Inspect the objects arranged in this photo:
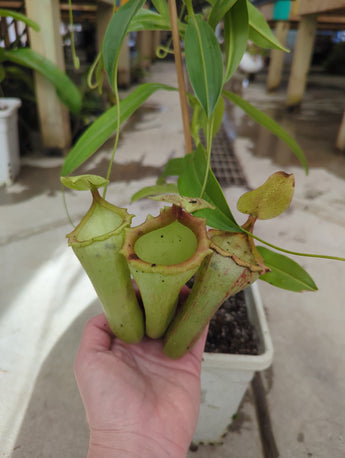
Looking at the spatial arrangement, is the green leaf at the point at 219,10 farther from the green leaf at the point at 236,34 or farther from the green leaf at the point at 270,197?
the green leaf at the point at 270,197

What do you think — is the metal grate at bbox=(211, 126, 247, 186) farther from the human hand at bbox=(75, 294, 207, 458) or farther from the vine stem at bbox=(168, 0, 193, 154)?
the human hand at bbox=(75, 294, 207, 458)

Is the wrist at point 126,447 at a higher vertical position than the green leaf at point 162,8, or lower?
lower

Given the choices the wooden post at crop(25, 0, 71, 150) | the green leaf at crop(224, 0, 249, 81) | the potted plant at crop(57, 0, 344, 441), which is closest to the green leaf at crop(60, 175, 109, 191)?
the potted plant at crop(57, 0, 344, 441)

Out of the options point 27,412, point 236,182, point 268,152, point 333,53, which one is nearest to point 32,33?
point 236,182

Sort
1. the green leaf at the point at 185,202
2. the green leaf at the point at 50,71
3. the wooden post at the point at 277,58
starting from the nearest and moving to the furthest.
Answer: the green leaf at the point at 185,202, the green leaf at the point at 50,71, the wooden post at the point at 277,58

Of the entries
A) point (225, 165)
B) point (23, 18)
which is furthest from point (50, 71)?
point (225, 165)

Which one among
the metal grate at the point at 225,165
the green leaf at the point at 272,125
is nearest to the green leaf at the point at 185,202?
the green leaf at the point at 272,125
